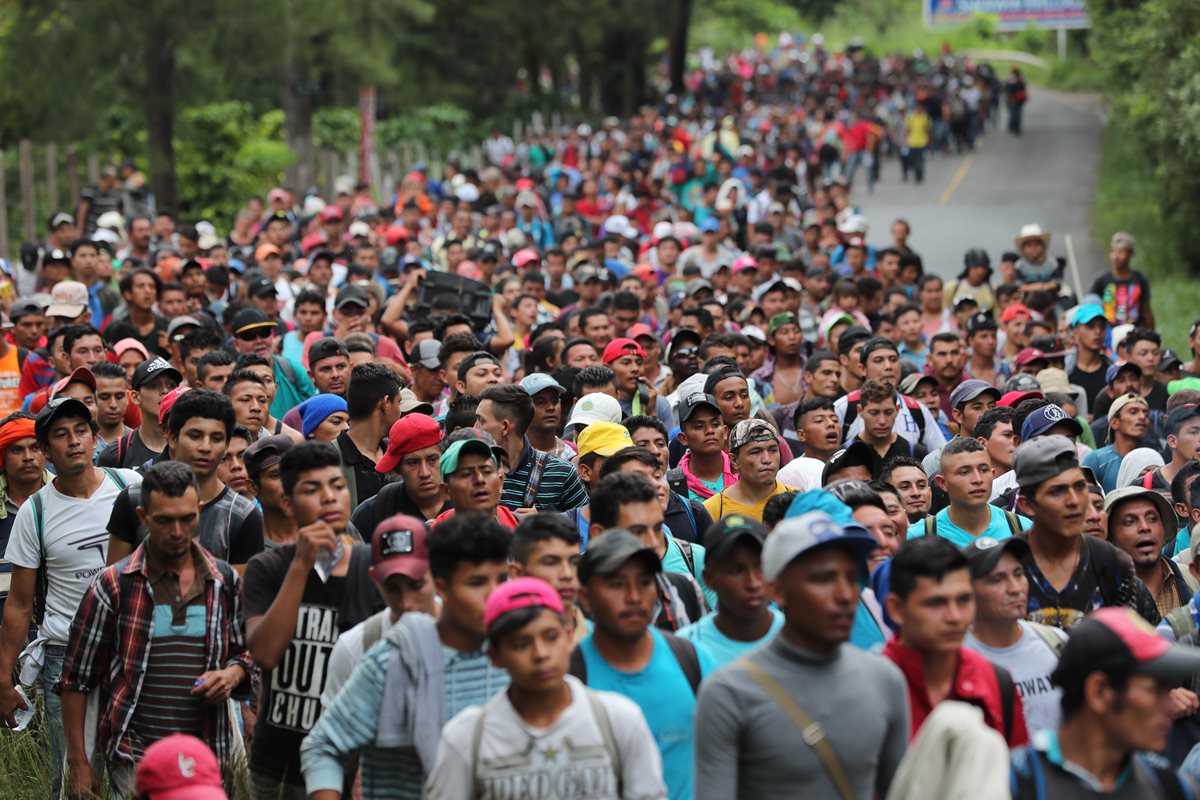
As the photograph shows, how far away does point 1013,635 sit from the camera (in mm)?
5832

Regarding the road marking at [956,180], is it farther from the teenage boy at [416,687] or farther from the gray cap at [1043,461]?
the teenage boy at [416,687]

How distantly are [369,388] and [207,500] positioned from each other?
1516mm

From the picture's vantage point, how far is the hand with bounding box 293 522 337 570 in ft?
19.2

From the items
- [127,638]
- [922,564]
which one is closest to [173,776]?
[127,638]

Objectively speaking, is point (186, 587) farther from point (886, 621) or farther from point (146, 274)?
point (146, 274)

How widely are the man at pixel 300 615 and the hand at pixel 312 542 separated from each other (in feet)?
0.27

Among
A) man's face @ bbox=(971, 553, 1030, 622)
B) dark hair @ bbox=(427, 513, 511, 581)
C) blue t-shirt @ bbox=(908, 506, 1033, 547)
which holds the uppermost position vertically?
dark hair @ bbox=(427, 513, 511, 581)

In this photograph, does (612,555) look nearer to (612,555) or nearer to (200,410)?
(612,555)

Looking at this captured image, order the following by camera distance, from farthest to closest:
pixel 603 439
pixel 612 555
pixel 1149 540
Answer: pixel 603 439 → pixel 1149 540 → pixel 612 555

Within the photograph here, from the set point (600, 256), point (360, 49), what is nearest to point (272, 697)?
point (600, 256)

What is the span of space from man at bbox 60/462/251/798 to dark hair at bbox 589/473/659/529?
1.37m

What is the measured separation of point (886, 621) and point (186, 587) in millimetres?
2500

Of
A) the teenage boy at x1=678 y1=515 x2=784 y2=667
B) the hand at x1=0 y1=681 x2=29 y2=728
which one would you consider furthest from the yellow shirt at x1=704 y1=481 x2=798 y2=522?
the hand at x1=0 y1=681 x2=29 y2=728

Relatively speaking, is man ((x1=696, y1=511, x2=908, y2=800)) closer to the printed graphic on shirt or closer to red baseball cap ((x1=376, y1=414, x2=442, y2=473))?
the printed graphic on shirt
